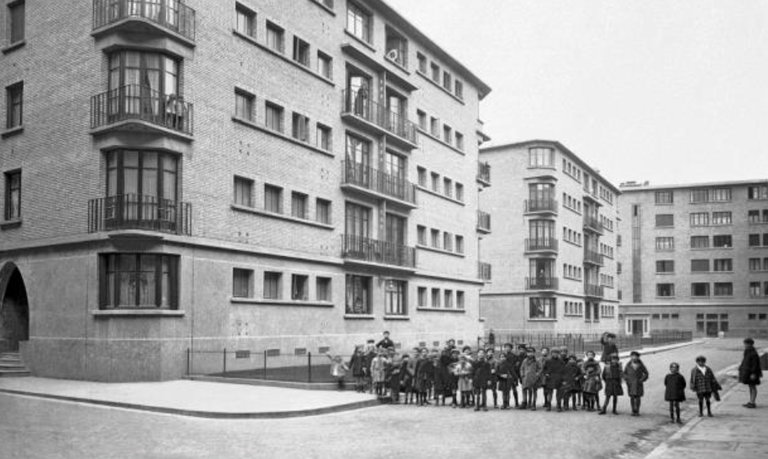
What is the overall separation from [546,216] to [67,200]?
50.2 m

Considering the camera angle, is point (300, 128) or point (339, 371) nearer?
point (339, 371)

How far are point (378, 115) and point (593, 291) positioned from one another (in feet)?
166

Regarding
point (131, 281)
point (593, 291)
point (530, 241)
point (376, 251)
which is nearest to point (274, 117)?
point (376, 251)

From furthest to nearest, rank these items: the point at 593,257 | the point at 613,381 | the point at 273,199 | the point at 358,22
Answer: the point at 593,257
the point at 358,22
the point at 273,199
the point at 613,381

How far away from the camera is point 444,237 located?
49.5 metres

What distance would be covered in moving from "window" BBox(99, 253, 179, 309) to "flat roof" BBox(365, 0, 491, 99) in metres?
20.4

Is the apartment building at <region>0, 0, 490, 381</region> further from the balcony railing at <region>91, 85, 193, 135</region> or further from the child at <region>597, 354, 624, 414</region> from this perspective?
the child at <region>597, 354, 624, 414</region>

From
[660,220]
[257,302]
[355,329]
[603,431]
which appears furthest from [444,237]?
[660,220]

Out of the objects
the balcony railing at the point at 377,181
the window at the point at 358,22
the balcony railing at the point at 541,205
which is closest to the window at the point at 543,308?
the balcony railing at the point at 541,205

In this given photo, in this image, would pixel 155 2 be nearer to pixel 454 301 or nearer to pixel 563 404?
pixel 563 404

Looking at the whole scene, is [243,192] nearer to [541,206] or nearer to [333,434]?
[333,434]

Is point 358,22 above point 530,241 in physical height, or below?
above

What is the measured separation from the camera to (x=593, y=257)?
84062 mm

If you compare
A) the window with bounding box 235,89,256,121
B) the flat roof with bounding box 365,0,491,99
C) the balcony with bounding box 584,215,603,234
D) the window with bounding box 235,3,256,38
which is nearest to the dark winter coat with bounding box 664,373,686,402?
the window with bounding box 235,89,256,121
